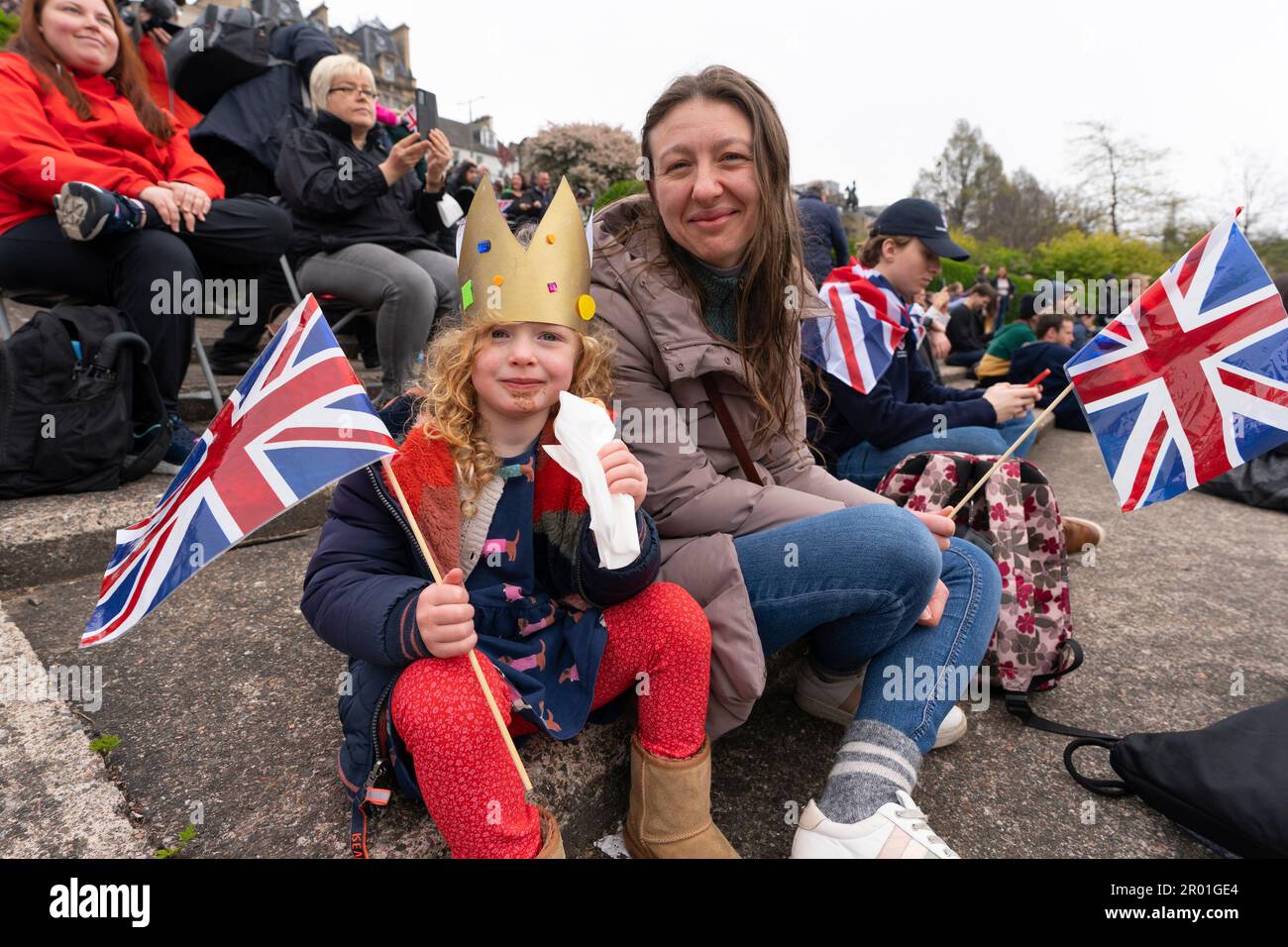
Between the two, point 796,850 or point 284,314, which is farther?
point 284,314

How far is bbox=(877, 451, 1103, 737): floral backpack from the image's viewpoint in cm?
231

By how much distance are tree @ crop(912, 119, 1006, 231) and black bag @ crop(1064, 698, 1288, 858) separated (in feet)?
139

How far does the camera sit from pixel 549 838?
54.6 inches

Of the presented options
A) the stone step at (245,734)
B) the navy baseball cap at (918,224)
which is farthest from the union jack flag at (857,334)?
the stone step at (245,734)

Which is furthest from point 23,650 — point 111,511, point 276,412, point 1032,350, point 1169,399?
point 1032,350

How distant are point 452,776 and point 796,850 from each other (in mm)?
770

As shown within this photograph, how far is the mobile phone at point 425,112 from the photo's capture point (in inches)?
137

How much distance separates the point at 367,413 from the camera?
4.37 feet

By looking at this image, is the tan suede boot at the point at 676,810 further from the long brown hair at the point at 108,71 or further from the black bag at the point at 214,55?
the black bag at the point at 214,55

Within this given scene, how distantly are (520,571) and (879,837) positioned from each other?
35.3 inches

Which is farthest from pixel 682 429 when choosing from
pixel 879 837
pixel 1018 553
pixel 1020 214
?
pixel 1020 214

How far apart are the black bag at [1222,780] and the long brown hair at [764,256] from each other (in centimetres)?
122

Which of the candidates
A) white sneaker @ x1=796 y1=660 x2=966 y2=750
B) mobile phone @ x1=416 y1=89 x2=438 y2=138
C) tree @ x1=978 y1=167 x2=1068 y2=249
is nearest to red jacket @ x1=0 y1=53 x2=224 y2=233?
mobile phone @ x1=416 y1=89 x2=438 y2=138
